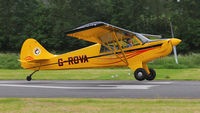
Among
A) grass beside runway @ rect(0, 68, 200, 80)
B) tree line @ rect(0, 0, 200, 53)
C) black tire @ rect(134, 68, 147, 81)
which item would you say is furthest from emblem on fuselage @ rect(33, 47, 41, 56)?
tree line @ rect(0, 0, 200, 53)

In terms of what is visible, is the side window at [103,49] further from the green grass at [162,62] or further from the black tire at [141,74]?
the green grass at [162,62]

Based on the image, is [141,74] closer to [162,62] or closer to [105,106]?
[105,106]

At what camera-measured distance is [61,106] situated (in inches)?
307

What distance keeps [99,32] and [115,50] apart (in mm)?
1346

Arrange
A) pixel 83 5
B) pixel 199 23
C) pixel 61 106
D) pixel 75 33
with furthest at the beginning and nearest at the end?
pixel 83 5 → pixel 199 23 → pixel 75 33 → pixel 61 106

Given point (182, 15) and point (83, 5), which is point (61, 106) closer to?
point (182, 15)

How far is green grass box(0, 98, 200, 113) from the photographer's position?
7148 mm

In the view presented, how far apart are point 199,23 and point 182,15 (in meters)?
Answer: 4.88

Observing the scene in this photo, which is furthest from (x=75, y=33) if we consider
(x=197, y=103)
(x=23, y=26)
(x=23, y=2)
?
(x=23, y=2)

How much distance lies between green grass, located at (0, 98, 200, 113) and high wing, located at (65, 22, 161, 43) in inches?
202

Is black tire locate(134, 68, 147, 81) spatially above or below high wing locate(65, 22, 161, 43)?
below

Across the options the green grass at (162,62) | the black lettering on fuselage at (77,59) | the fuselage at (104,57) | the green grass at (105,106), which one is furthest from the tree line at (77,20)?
the green grass at (105,106)

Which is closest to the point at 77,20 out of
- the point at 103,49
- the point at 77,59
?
the point at 77,59

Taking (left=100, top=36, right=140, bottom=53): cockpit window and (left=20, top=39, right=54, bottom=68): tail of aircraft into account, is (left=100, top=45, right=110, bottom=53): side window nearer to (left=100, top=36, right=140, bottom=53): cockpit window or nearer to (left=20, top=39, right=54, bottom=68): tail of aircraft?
(left=100, top=36, right=140, bottom=53): cockpit window
